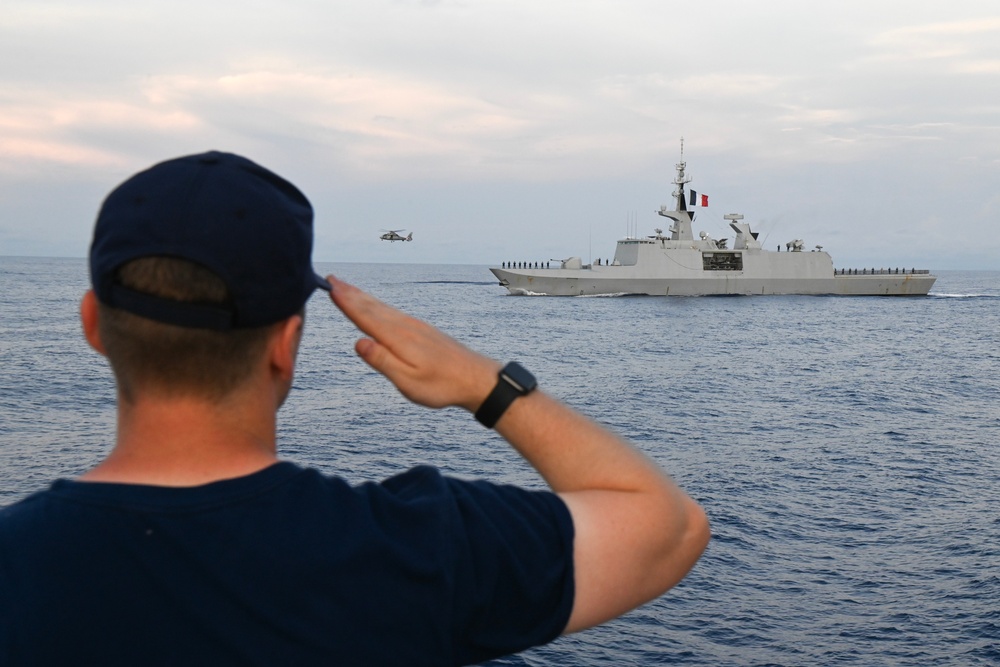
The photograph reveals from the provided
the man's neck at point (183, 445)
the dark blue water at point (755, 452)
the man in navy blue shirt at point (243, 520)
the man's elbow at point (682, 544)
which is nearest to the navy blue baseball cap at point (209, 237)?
the man in navy blue shirt at point (243, 520)

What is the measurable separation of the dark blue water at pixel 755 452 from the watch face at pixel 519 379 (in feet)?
24.5

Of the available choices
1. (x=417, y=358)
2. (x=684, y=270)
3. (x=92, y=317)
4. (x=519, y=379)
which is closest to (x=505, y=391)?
(x=519, y=379)

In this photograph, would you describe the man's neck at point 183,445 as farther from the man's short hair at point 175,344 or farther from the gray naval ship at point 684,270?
the gray naval ship at point 684,270

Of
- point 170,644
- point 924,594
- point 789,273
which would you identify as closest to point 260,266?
point 170,644

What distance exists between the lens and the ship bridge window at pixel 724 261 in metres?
57.9

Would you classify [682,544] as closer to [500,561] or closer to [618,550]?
[618,550]

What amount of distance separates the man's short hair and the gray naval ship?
55766 millimetres

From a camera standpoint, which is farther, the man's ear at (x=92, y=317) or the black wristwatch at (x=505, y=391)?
the black wristwatch at (x=505, y=391)

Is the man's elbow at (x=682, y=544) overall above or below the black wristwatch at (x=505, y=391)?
below

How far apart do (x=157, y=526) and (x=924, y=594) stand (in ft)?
34.6

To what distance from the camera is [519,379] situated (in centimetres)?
136

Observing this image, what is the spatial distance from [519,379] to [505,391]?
1.1 inches

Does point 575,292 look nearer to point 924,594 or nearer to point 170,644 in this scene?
point 924,594

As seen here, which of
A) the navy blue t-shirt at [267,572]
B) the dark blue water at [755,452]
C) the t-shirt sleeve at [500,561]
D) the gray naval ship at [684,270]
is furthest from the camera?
the gray naval ship at [684,270]
